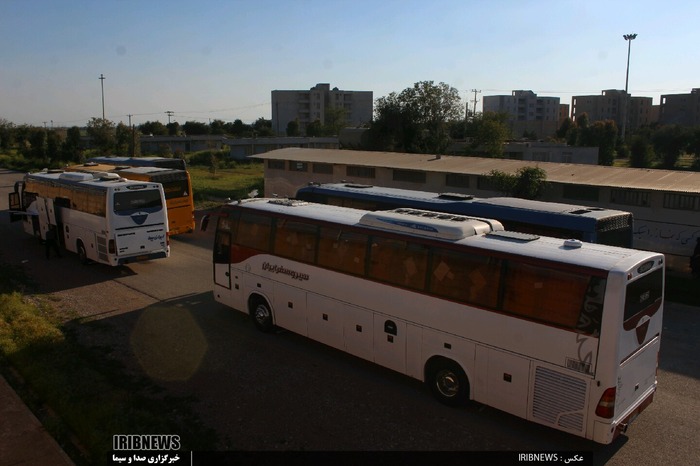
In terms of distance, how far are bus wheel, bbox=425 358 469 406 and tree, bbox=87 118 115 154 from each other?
6263 cm

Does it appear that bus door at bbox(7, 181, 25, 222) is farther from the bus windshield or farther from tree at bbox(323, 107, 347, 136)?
tree at bbox(323, 107, 347, 136)

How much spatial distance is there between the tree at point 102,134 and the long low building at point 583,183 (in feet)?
132

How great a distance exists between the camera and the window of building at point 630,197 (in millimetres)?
19734

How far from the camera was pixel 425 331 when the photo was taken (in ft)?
31.1

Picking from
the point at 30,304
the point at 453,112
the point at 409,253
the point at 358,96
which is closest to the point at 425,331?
the point at 409,253

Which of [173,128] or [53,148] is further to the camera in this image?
[173,128]

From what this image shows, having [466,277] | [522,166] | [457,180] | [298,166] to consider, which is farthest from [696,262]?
[298,166]

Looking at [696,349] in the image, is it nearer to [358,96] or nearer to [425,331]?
[425,331]

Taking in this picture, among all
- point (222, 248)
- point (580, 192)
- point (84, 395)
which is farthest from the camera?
point (580, 192)

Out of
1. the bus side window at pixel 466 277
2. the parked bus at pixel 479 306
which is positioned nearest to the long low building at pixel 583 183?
the parked bus at pixel 479 306

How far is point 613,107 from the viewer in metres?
139

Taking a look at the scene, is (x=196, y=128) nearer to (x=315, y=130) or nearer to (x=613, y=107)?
(x=315, y=130)

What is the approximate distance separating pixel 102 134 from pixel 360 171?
4503cm

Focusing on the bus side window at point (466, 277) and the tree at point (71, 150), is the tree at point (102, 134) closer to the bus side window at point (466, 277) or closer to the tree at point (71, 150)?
the tree at point (71, 150)
